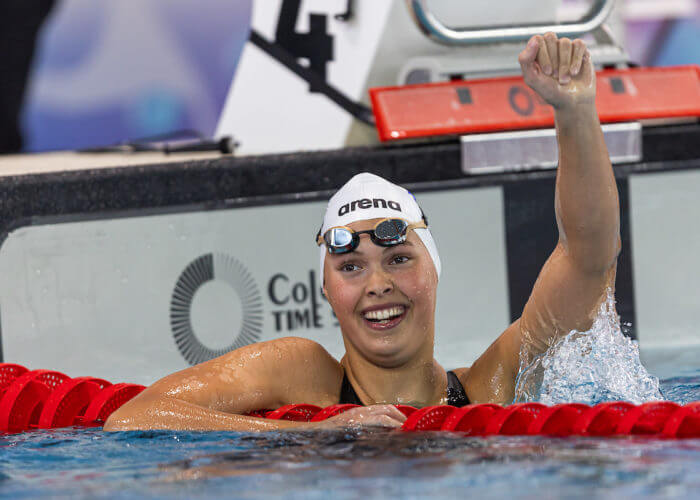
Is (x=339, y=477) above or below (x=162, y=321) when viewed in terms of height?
below

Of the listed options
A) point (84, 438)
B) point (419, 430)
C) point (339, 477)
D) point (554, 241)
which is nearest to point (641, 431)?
point (419, 430)

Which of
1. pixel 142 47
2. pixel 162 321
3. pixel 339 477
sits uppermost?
pixel 142 47

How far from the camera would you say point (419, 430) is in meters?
2.61

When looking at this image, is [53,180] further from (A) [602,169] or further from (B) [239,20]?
(B) [239,20]

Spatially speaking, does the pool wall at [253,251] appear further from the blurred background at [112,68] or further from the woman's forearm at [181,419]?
the blurred background at [112,68]

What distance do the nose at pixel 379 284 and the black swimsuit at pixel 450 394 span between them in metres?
0.35

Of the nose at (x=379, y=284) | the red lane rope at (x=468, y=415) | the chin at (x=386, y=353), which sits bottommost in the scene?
the red lane rope at (x=468, y=415)

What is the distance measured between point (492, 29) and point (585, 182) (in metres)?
1.64

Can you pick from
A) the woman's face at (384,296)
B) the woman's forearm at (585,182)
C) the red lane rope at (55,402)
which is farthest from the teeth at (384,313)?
the red lane rope at (55,402)

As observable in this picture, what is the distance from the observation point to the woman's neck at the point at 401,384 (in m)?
3.00

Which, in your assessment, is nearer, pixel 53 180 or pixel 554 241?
pixel 53 180

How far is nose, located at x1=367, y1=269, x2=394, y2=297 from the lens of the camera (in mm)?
2832

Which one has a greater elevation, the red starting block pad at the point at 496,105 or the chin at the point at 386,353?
the red starting block pad at the point at 496,105

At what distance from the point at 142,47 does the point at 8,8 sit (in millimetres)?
883
